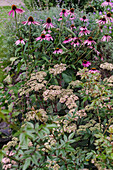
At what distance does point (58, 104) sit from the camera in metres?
1.94

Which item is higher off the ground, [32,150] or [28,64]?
[28,64]

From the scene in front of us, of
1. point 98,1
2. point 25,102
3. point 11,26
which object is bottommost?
point 25,102

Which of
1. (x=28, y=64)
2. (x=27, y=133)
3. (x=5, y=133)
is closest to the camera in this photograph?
(x=27, y=133)

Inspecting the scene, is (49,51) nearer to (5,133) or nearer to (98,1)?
(5,133)

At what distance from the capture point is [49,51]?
272 cm

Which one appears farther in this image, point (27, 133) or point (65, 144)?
point (65, 144)

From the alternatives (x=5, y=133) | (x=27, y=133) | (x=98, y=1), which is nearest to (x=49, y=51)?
(x=5, y=133)

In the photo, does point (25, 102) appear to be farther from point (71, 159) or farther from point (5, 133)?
point (71, 159)

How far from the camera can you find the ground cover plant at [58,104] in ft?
3.60

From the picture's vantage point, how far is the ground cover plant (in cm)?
110

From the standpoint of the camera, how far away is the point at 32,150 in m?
1.10

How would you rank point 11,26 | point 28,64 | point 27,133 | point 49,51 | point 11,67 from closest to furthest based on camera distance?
point 27,133, point 28,64, point 49,51, point 11,67, point 11,26

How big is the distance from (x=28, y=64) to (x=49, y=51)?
0.49m

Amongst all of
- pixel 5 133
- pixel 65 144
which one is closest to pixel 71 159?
pixel 65 144
